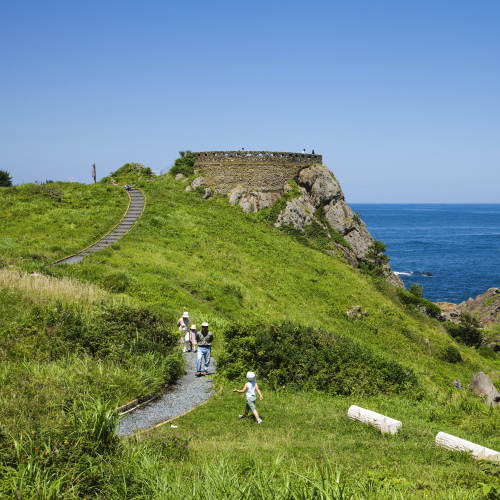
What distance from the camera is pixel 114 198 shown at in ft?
145

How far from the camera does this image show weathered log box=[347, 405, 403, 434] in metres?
12.1

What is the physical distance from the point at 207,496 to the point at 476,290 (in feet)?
236

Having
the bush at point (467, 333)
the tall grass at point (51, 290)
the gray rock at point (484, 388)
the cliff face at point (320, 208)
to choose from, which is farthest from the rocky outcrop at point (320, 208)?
the tall grass at point (51, 290)

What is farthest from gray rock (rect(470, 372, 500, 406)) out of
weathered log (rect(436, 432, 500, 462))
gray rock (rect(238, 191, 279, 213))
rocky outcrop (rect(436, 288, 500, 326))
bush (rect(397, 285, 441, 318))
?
gray rock (rect(238, 191, 279, 213))

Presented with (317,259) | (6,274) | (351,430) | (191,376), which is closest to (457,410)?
(351,430)

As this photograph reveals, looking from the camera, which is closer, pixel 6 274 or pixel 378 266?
pixel 6 274

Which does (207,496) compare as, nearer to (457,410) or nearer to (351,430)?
(351,430)

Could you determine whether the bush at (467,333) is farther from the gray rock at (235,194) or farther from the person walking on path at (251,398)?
the person walking on path at (251,398)

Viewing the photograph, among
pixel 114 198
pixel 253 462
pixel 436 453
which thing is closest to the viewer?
pixel 253 462

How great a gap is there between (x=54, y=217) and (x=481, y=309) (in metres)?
42.1

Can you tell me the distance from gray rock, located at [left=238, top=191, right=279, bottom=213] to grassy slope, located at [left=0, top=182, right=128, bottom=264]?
11.2 metres

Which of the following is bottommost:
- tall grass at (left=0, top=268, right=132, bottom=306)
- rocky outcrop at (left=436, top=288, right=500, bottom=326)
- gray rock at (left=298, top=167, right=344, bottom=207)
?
rocky outcrop at (left=436, top=288, right=500, bottom=326)

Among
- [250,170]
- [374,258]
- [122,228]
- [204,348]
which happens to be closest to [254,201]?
[250,170]

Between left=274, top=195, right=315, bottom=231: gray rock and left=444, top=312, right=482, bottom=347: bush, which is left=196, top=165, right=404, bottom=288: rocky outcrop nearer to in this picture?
left=274, top=195, right=315, bottom=231: gray rock
